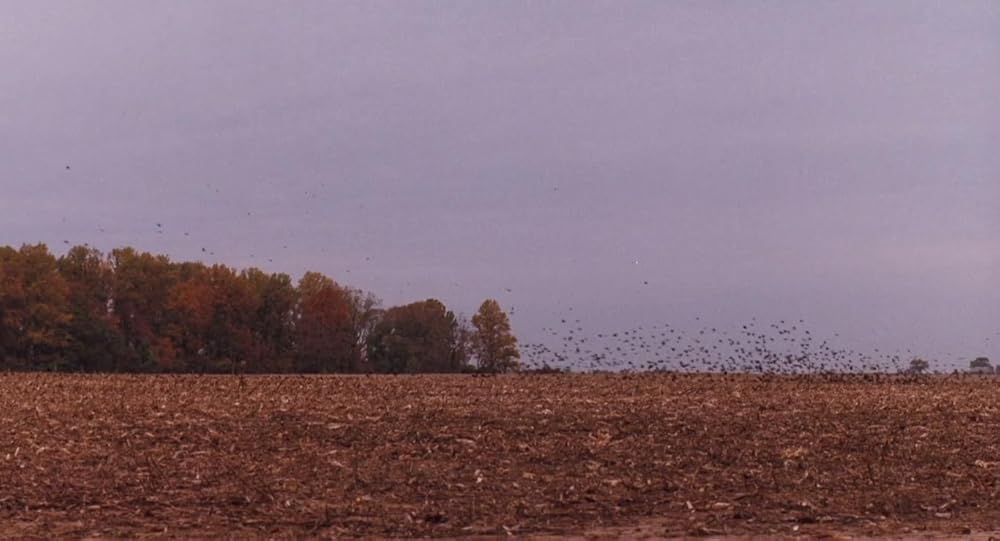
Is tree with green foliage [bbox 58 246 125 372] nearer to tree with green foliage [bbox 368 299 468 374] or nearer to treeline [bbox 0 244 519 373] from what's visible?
treeline [bbox 0 244 519 373]

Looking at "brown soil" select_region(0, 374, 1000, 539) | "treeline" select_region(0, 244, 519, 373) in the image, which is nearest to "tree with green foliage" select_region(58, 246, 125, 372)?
"treeline" select_region(0, 244, 519, 373)

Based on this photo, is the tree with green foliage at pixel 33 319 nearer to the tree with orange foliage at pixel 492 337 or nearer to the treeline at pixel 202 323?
the treeline at pixel 202 323

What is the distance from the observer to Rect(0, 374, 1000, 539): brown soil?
499 inches

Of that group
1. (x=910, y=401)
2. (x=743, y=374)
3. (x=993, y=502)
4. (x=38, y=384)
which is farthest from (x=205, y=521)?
(x=743, y=374)

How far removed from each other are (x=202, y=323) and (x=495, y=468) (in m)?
57.5

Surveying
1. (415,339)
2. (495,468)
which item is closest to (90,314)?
(415,339)

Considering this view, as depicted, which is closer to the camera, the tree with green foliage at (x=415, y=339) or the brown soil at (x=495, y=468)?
the brown soil at (x=495, y=468)

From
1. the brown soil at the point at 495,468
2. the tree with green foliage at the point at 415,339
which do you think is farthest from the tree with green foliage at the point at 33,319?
the brown soil at the point at 495,468

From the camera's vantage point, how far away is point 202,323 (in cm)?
6981

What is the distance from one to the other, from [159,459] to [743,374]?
28950 millimetres

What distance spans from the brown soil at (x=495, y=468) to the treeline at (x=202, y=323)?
4047cm

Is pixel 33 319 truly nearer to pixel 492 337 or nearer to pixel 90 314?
pixel 90 314

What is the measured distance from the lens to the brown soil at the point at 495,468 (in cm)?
1267

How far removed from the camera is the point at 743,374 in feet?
136
